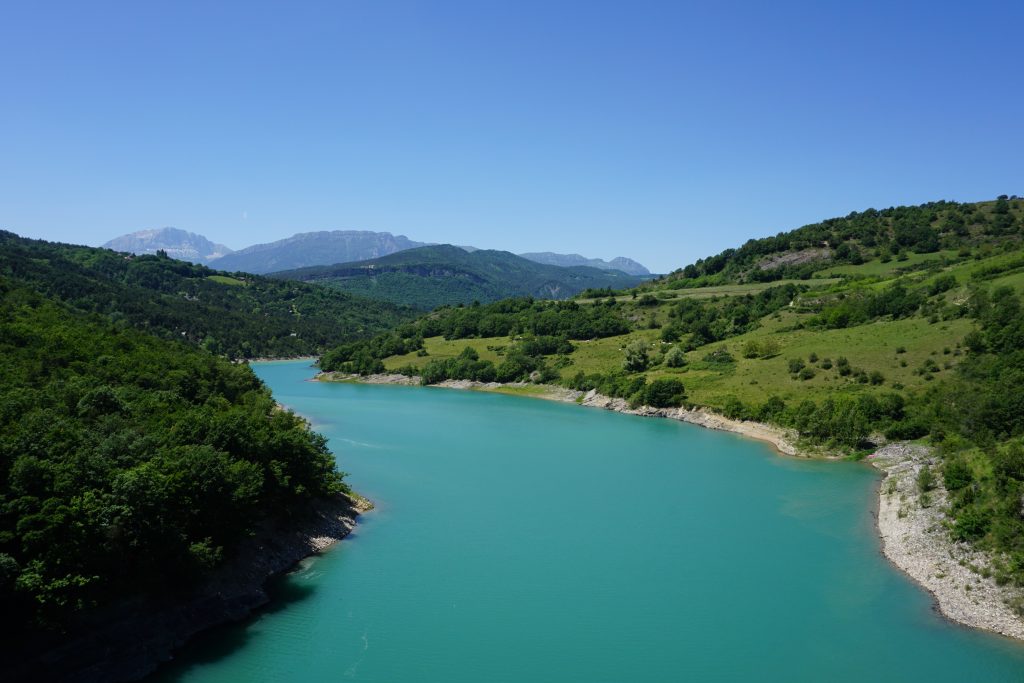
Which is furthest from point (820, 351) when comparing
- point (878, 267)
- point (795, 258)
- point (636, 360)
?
point (795, 258)

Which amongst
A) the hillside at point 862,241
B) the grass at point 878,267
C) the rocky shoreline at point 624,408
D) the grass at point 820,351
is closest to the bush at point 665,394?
Answer: the rocky shoreline at point 624,408

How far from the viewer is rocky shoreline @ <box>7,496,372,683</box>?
58.1 ft

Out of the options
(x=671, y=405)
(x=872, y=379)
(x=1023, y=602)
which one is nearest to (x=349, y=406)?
(x=671, y=405)

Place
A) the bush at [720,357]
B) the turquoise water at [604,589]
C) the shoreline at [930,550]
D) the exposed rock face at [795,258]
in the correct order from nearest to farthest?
the turquoise water at [604,589] < the shoreline at [930,550] < the bush at [720,357] < the exposed rock face at [795,258]

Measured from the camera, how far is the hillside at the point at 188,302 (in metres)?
112

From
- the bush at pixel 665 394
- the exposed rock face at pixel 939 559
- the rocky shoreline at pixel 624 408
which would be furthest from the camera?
the bush at pixel 665 394

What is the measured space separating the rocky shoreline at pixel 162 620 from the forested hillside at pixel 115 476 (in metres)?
0.49

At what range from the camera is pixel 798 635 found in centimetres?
2317

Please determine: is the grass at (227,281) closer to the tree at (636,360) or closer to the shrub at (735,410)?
the tree at (636,360)

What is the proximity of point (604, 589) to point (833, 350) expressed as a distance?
46658mm

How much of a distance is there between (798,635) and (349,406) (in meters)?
60.7

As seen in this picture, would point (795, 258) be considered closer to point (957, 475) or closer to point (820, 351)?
point (820, 351)

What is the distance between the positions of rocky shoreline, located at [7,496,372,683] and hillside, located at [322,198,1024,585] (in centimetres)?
2638

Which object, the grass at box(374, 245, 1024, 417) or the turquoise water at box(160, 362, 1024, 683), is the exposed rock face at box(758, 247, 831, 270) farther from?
the turquoise water at box(160, 362, 1024, 683)
